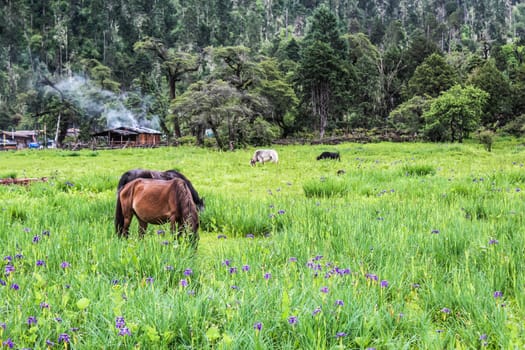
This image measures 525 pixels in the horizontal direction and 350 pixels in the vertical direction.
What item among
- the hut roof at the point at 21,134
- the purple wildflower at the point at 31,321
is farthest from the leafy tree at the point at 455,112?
the hut roof at the point at 21,134

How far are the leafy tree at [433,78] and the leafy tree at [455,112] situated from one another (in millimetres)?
8676

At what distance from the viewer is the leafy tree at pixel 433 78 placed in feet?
154

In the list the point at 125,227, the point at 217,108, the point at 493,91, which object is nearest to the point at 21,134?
the point at 217,108

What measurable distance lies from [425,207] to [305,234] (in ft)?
7.53

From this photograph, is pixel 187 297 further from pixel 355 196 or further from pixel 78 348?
pixel 355 196

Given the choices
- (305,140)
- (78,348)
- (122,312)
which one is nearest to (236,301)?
(122,312)

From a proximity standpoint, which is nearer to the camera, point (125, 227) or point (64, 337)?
point (64, 337)

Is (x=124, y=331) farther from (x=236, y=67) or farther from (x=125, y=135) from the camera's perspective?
(x=125, y=135)

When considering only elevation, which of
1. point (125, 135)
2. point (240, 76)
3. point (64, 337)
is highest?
point (240, 76)

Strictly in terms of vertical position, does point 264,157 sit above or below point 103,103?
below

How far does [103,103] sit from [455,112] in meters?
46.4

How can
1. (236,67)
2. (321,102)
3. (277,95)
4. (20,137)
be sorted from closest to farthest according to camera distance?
(236,67) < (277,95) < (321,102) < (20,137)

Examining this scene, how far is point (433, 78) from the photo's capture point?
47.2 meters

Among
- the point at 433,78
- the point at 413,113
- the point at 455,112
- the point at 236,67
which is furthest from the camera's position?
the point at 433,78
